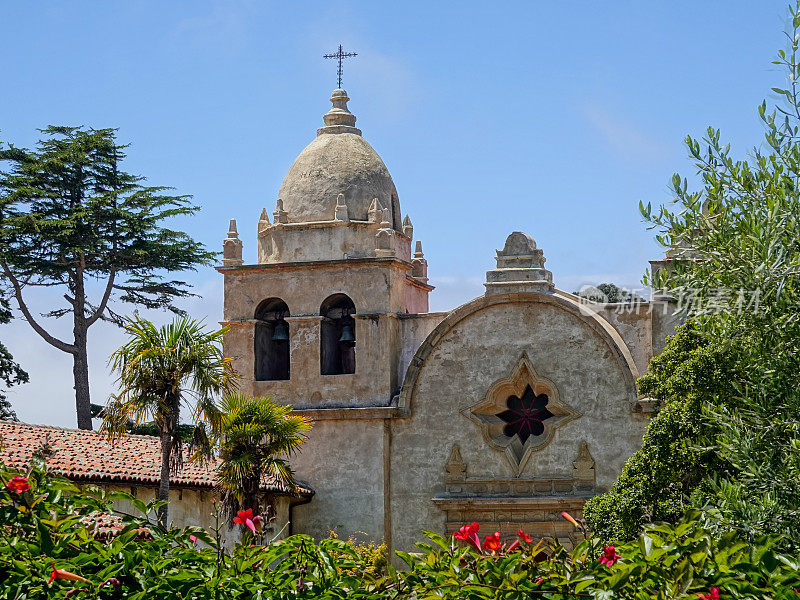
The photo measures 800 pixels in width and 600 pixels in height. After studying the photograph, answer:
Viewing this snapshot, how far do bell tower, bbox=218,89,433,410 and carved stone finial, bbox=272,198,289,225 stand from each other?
0.02 meters

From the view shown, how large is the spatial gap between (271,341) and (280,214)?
271cm

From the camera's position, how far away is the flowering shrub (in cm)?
676

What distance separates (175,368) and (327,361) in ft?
23.0


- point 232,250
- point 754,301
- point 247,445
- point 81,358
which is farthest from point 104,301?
point 754,301

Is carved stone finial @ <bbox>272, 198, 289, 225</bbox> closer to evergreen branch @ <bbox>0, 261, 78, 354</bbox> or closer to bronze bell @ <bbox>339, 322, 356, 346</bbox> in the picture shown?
bronze bell @ <bbox>339, 322, 356, 346</bbox>

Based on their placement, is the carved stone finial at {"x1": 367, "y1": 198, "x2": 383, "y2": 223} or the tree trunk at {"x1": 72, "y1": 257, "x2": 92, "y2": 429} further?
the tree trunk at {"x1": 72, "y1": 257, "x2": 92, "y2": 429}

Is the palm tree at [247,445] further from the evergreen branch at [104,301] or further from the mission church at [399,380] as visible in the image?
the evergreen branch at [104,301]

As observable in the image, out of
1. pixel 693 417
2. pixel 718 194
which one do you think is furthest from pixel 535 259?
pixel 718 194

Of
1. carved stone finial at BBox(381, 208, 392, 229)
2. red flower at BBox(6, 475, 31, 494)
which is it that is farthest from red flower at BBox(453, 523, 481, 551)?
carved stone finial at BBox(381, 208, 392, 229)

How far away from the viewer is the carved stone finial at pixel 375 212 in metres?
26.2

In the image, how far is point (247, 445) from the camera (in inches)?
826

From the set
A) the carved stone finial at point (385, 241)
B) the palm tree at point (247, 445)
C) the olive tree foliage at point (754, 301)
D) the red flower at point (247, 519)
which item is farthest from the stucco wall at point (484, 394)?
the red flower at point (247, 519)

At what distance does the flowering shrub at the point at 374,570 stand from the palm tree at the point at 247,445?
12.9 metres

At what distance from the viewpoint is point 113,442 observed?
2439 cm
